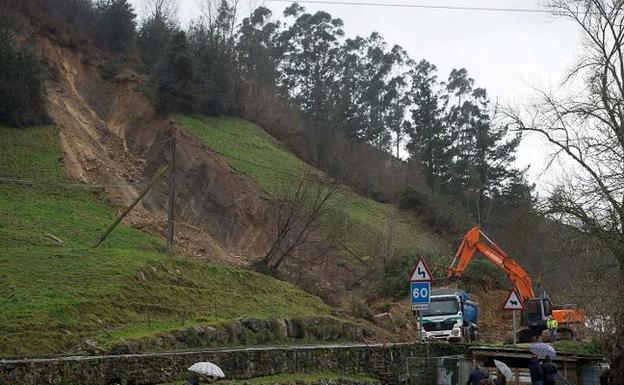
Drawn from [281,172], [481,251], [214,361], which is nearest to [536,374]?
[214,361]

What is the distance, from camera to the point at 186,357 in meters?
18.2

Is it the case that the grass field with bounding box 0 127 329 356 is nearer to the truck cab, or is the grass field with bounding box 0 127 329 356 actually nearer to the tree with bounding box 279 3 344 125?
the truck cab

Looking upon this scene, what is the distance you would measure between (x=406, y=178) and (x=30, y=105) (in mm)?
40558

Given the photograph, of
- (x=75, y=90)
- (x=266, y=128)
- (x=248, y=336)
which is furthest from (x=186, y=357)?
(x=266, y=128)

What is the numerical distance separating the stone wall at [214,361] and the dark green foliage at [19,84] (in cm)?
2790

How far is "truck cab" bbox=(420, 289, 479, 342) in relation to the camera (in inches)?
1177

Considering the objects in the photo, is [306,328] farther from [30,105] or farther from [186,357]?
[30,105]

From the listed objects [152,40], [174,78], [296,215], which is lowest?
[296,215]

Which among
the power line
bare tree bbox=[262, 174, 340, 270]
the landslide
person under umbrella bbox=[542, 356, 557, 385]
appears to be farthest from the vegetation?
the power line

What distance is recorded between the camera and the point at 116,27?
6262 cm

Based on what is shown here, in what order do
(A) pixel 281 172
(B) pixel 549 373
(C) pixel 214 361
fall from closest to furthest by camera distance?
(B) pixel 549 373
(C) pixel 214 361
(A) pixel 281 172

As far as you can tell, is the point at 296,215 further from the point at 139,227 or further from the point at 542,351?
the point at 542,351

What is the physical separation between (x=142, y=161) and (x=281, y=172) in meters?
10.1

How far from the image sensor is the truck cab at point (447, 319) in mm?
29891
